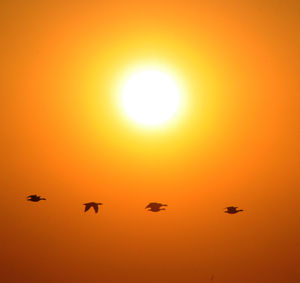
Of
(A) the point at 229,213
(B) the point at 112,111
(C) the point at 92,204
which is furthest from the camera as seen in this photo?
(A) the point at 229,213

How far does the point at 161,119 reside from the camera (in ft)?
41.2

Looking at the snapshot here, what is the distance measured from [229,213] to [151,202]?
12.1ft

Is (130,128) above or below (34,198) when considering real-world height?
above

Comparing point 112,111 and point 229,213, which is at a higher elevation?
point 112,111

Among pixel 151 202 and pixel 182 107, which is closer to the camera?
pixel 182 107

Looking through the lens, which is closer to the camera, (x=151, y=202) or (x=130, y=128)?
(x=130, y=128)

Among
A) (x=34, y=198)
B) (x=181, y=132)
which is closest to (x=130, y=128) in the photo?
(x=181, y=132)

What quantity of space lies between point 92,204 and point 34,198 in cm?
219

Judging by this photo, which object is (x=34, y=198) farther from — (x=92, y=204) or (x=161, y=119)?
(x=161, y=119)

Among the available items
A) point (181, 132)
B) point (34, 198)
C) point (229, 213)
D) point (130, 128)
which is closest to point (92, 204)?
point (34, 198)

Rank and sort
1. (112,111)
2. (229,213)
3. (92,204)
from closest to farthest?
(112,111), (92,204), (229,213)

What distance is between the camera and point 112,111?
12.4 meters

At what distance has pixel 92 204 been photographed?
44.9 ft

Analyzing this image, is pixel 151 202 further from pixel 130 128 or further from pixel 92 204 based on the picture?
pixel 130 128
